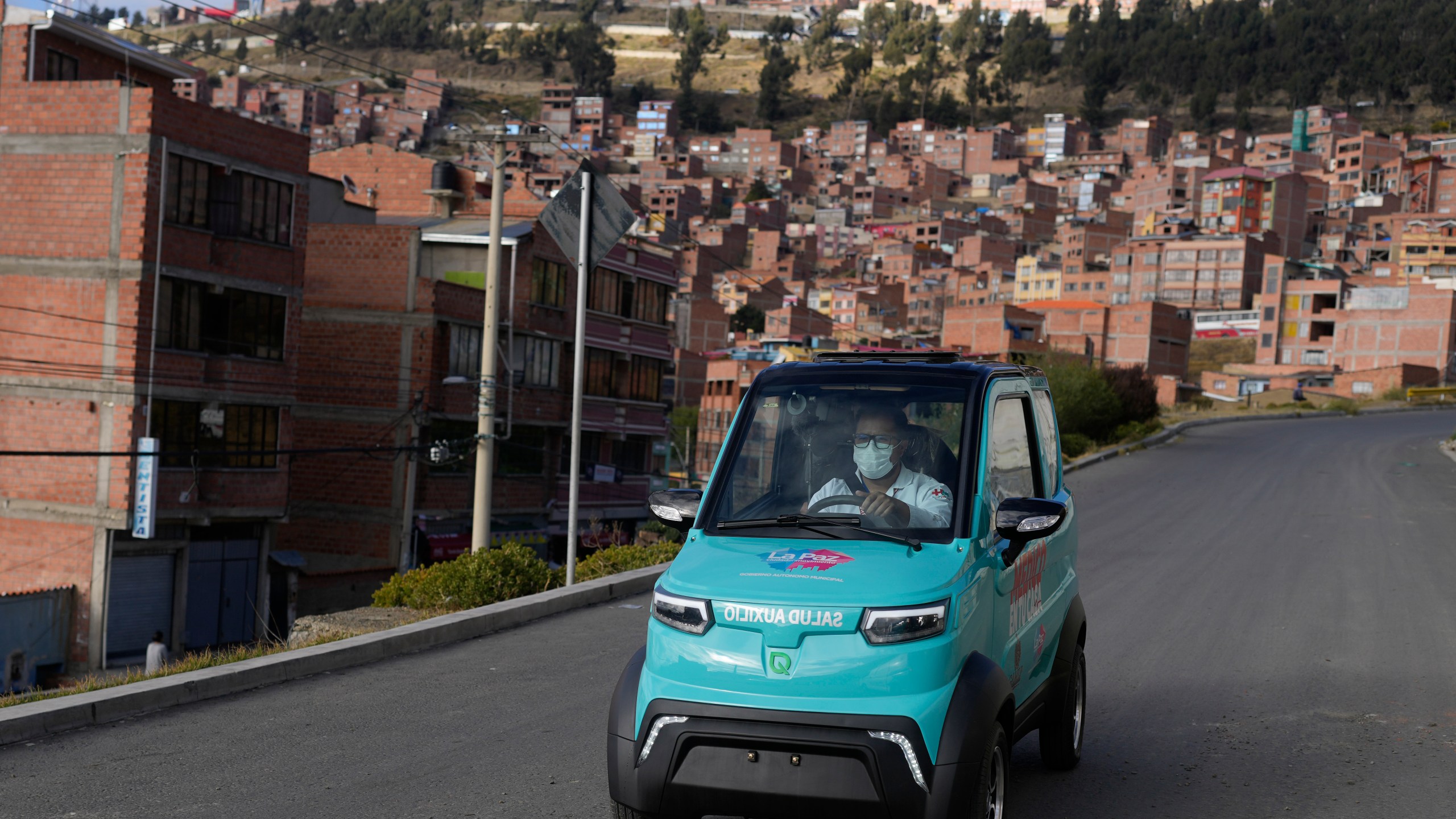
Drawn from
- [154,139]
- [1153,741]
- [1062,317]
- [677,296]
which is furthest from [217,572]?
[677,296]

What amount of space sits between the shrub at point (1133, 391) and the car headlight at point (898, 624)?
114 ft

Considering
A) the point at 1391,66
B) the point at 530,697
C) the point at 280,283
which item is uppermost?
the point at 1391,66

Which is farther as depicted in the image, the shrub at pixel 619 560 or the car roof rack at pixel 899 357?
the shrub at pixel 619 560

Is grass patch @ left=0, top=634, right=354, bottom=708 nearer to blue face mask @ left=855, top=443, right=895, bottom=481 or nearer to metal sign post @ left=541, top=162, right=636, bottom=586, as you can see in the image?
metal sign post @ left=541, top=162, right=636, bottom=586

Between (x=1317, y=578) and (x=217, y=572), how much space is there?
23.9 m

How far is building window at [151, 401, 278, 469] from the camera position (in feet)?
89.7

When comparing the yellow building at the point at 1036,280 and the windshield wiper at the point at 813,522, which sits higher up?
the yellow building at the point at 1036,280

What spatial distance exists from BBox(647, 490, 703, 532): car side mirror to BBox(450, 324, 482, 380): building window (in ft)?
102

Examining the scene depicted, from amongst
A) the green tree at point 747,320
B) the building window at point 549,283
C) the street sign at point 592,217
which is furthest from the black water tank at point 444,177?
the green tree at point 747,320

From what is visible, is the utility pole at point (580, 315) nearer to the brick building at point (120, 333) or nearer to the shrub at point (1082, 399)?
the brick building at point (120, 333)

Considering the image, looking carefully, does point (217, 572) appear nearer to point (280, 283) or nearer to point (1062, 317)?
point (280, 283)

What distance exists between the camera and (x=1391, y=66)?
194 m

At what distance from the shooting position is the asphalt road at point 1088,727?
5988 millimetres

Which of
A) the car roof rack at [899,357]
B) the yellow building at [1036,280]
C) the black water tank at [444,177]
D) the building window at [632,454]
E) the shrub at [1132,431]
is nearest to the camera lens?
the car roof rack at [899,357]
